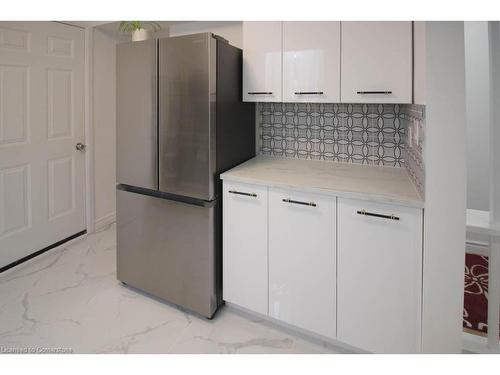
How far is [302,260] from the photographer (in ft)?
6.21

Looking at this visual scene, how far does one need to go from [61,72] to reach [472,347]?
3668 mm

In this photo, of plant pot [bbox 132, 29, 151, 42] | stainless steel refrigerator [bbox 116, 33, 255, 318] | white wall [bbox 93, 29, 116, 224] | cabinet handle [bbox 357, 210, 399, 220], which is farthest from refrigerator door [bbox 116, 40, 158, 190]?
white wall [bbox 93, 29, 116, 224]

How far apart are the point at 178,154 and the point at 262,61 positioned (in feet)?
2.63

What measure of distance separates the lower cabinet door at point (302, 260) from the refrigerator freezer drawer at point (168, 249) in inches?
16.0

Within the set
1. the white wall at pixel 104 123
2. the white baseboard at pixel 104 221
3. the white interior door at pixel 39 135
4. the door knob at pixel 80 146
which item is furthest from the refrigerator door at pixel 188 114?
the white baseboard at pixel 104 221

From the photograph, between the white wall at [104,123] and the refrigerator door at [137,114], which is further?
the white wall at [104,123]

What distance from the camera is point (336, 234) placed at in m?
1.77

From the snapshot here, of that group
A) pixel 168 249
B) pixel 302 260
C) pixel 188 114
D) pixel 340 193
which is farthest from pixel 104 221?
pixel 340 193

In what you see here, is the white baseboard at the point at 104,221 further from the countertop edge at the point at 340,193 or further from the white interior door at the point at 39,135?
the countertop edge at the point at 340,193

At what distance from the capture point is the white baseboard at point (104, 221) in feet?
12.0

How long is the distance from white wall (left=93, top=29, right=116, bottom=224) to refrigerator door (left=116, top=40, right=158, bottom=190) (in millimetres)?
1378

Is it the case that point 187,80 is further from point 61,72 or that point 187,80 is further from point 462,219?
point 61,72

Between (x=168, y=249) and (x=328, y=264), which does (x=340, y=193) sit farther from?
(x=168, y=249)
